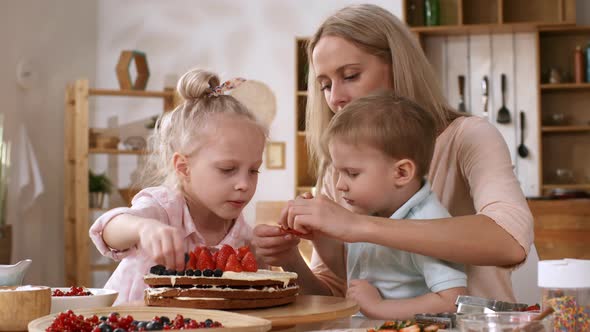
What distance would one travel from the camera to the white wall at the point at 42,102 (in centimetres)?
590

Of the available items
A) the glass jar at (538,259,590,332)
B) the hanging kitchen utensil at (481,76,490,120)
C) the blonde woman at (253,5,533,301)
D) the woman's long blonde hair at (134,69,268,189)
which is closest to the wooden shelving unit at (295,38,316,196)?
the hanging kitchen utensil at (481,76,490,120)

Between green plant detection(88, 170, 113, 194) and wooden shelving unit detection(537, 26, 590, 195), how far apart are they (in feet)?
10.6

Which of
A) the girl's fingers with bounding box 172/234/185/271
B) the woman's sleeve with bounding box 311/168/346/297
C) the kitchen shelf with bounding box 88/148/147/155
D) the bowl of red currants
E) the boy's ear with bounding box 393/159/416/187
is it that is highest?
the kitchen shelf with bounding box 88/148/147/155

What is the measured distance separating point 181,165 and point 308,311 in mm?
Answer: 810

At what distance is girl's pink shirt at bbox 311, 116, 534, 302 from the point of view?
5.36 ft

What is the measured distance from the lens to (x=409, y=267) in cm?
164

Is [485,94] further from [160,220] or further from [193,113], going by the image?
[160,220]

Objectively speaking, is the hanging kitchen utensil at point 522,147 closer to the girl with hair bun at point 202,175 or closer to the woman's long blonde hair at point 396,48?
the woman's long blonde hair at point 396,48

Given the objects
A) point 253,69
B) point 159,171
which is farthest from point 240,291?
point 253,69

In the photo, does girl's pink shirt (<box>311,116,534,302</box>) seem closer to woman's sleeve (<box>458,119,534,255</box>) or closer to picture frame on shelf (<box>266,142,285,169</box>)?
woman's sleeve (<box>458,119,534,255</box>)

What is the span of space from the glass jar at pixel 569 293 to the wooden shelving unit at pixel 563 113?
5.04 meters

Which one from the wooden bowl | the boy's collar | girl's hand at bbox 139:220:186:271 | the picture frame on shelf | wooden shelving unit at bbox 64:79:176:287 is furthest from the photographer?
the picture frame on shelf

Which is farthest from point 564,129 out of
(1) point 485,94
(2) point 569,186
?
(1) point 485,94

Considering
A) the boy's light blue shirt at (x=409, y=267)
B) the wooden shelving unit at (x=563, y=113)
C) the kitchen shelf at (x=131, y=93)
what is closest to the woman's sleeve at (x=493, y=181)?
the boy's light blue shirt at (x=409, y=267)
